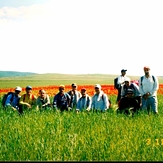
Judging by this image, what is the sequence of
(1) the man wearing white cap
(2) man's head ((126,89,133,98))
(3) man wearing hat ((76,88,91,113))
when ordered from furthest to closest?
1. (3) man wearing hat ((76,88,91,113))
2. (1) the man wearing white cap
3. (2) man's head ((126,89,133,98))

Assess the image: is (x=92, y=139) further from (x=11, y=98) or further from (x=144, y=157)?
(x=11, y=98)

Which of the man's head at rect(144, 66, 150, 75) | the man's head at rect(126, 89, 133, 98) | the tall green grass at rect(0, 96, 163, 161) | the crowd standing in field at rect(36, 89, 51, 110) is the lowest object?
the tall green grass at rect(0, 96, 163, 161)

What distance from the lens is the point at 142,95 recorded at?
12.0 m

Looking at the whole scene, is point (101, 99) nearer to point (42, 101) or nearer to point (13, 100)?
point (42, 101)

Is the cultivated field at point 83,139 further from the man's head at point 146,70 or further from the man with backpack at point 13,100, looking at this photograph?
the man with backpack at point 13,100

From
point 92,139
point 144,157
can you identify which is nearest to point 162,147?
point 144,157

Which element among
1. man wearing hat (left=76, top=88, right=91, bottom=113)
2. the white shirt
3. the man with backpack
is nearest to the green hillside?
the man with backpack

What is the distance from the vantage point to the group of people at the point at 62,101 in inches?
503

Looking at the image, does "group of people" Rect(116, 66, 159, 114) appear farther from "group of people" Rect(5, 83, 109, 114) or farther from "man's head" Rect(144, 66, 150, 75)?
"group of people" Rect(5, 83, 109, 114)

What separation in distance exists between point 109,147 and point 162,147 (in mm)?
1068

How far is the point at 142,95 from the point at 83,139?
4697 millimetres

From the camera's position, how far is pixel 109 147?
23.6 ft

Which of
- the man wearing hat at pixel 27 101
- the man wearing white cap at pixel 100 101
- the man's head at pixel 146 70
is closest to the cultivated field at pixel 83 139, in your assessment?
the man wearing white cap at pixel 100 101

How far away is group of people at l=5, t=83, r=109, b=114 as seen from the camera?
1277cm
